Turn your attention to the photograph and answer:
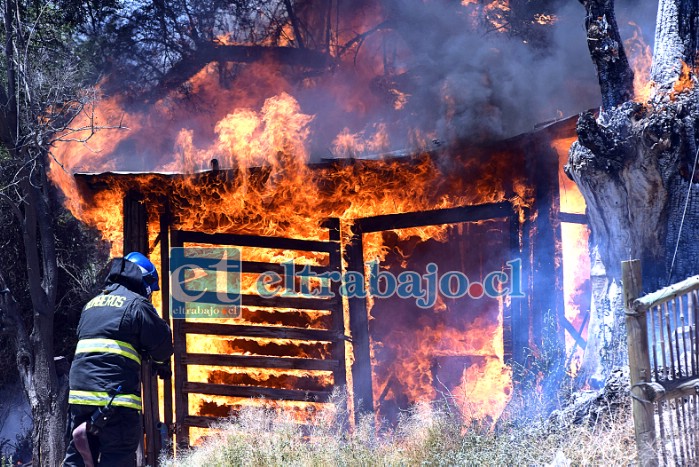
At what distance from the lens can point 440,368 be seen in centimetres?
967

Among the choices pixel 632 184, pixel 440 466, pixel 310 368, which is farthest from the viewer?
pixel 310 368

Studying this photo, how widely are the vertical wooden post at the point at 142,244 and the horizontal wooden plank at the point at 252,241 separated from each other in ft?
1.51

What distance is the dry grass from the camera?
5.51 meters

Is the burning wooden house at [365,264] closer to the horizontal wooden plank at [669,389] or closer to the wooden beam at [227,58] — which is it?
the wooden beam at [227,58]

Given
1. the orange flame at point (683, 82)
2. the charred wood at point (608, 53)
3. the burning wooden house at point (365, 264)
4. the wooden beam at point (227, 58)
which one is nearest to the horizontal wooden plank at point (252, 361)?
the burning wooden house at point (365, 264)

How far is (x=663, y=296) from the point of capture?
497 cm

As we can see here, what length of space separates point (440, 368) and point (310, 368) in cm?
180

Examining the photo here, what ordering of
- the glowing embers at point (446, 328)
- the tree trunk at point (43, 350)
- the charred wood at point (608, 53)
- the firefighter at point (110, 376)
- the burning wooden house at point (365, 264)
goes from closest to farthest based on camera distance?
the firefighter at point (110, 376)
the charred wood at point (608, 53)
the tree trunk at point (43, 350)
the burning wooden house at point (365, 264)
the glowing embers at point (446, 328)

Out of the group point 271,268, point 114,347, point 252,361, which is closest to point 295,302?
point 271,268

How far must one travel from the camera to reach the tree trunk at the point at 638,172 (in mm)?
6520

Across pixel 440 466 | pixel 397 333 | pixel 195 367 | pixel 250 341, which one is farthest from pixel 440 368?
pixel 440 466

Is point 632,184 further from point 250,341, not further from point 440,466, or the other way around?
point 250,341

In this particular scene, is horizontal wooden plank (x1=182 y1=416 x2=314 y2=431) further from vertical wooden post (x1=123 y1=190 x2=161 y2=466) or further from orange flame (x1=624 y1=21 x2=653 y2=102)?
orange flame (x1=624 y1=21 x2=653 y2=102)

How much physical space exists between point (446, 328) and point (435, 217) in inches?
64.7
